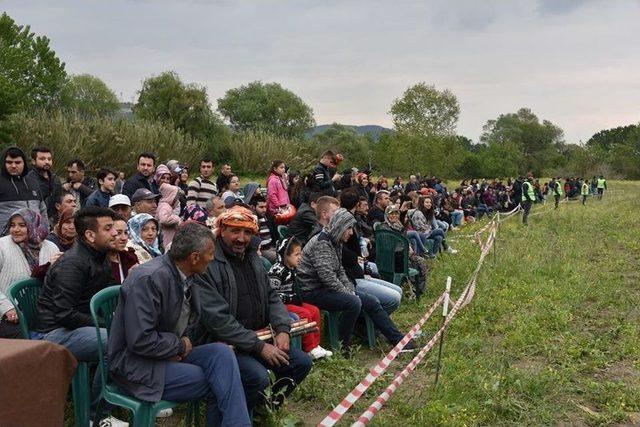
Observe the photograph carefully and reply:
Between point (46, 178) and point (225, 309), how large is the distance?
4332 millimetres

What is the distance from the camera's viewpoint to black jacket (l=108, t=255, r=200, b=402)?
3252 mm

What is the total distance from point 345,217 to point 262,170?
25335 mm

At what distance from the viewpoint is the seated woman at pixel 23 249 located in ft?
14.6

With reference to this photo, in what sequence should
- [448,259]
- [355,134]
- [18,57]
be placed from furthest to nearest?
[355,134] → [18,57] → [448,259]

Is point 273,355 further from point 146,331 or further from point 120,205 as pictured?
point 120,205

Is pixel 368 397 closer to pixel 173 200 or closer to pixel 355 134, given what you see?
pixel 173 200

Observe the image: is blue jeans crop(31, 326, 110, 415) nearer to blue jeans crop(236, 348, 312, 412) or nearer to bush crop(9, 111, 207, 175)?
blue jeans crop(236, 348, 312, 412)

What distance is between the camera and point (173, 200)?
7301 millimetres

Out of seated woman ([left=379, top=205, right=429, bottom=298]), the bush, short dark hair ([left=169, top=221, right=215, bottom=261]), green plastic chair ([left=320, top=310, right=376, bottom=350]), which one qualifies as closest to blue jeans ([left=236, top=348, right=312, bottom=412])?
short dark hair ([left=169, top=221, right=215, bottom=261])

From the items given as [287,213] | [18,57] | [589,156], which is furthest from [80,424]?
[589,156]

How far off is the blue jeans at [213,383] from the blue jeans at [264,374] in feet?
0.85

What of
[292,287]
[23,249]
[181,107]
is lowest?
[292,287]

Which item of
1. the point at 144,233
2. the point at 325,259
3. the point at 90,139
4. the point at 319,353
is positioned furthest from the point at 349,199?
the point at 90,139

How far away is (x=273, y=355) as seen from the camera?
3.88m
